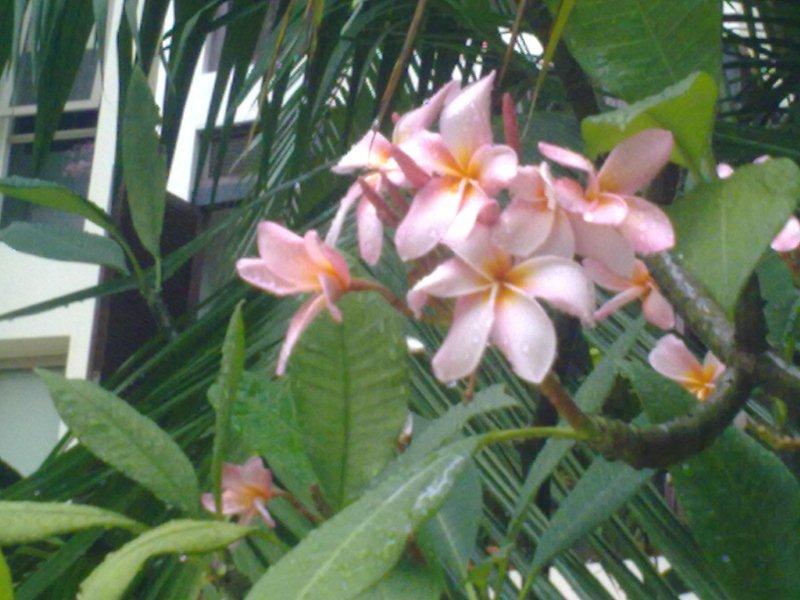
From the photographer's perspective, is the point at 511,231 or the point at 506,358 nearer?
the point at 511,231

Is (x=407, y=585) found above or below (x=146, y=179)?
below

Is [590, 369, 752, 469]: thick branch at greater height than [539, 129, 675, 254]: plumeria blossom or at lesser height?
lesser

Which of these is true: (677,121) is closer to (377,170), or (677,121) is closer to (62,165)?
(377,170)

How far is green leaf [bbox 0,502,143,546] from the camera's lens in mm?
334

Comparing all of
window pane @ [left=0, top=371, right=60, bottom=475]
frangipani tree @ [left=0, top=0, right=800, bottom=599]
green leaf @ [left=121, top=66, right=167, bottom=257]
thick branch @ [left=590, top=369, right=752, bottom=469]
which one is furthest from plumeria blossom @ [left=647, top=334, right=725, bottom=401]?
window pane @ [left=0, top=371, right=60, bottom=475]

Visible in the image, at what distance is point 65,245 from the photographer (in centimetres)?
56

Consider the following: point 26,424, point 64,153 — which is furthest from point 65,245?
point 64,153

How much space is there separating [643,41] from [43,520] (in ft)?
0.70

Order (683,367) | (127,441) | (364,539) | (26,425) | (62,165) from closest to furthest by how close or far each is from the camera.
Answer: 1. (364,539)
2. (127,441)
3. (683,367)
4. (26,425)
5. (62,165)

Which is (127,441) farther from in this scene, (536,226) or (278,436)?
(536,226)

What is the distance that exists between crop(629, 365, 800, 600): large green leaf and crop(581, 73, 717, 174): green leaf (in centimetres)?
12

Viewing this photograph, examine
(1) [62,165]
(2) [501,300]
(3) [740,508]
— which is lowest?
(3) [740,508]

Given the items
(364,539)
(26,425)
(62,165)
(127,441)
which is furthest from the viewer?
(62,165)

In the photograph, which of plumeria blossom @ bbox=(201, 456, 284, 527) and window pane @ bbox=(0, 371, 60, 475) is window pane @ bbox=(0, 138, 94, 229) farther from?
plumeria blossom @ bbox=(201, 456, 284, 527)
